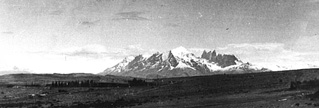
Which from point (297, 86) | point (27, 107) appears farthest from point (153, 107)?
point (297, 86)

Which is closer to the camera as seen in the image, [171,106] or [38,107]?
[171,106]

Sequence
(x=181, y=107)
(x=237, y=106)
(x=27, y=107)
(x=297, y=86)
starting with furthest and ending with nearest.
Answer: (x=297, y=86)
(x=27, y=107)
(x=181, y=107)
(x=237, y=106)

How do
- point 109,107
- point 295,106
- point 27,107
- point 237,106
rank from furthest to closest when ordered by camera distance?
1. point 27,107
2. point 109,107
3. point 237,106
4. point 295,106

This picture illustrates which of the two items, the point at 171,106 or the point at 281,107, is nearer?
the point at 281,107

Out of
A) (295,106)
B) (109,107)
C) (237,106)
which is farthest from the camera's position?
(109,107)

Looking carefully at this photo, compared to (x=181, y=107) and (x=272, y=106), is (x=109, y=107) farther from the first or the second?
(x=272, y=106)

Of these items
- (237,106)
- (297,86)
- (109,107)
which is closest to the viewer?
(237,106)

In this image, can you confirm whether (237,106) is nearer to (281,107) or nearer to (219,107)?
(219,107)

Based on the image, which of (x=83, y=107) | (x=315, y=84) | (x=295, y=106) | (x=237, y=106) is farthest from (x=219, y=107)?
(x=315, y=84)
